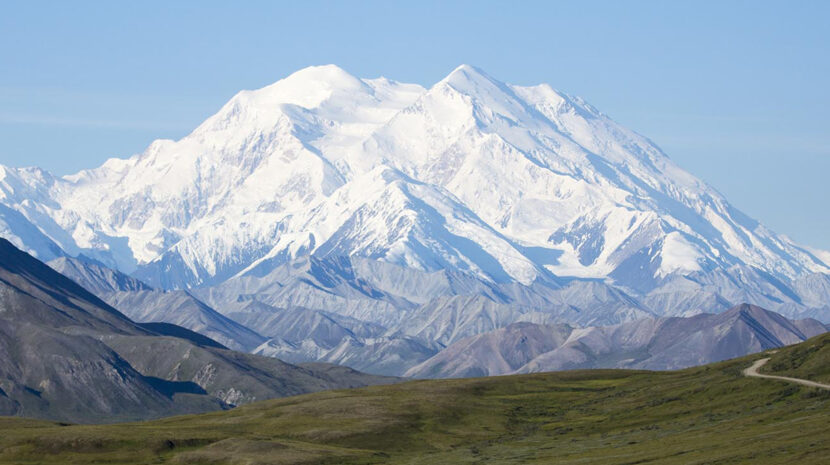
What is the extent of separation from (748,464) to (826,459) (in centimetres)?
1109

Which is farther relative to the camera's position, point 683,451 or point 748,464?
point 683,451

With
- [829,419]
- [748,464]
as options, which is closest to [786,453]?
[748,464]

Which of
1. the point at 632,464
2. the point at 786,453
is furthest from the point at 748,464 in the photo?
the point at 632,464

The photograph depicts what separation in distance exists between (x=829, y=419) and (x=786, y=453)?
73.3ft

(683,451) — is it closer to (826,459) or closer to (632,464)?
(632,464)

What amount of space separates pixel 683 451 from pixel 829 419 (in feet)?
62.0

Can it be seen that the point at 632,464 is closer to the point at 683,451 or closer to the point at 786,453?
the point at 683,451

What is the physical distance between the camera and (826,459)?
164875mm

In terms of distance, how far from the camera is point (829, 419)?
193875 millimetres

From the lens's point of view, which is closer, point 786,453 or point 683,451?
point 786,453

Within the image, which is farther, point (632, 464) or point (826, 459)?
point (632, 464)

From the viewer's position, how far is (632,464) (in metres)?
194

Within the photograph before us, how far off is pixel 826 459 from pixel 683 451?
110 ft

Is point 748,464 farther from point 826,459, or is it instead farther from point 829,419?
point 829,419
